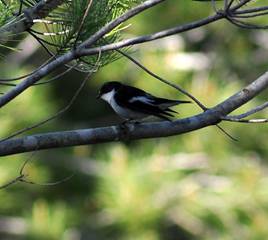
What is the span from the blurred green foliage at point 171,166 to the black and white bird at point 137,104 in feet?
6.88

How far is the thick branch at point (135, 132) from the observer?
2.42 m

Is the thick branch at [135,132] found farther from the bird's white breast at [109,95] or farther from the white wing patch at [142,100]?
the bird's white breast at [109,95]

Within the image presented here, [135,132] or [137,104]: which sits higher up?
[135,132]

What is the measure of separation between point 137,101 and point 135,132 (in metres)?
0.83

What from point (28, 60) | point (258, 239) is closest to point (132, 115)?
point (258, 239)

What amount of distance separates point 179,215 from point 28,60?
7.37ft

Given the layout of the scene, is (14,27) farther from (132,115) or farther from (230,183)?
(230,183)

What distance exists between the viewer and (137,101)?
11.2ft

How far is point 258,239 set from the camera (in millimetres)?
5660

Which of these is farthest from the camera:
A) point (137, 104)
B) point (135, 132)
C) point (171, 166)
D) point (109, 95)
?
point (171, 166)

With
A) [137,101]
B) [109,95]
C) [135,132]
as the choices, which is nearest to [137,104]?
[137,101]

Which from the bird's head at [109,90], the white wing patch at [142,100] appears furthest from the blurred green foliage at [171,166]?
the white wing patch at [142,100]

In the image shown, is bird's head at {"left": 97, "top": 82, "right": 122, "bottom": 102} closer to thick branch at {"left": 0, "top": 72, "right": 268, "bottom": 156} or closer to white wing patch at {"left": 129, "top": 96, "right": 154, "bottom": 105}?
white wing patch at {"left": 129, "top": 96, "right": 154, "bottom": 105}

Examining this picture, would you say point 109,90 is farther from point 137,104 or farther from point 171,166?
point 171,166
